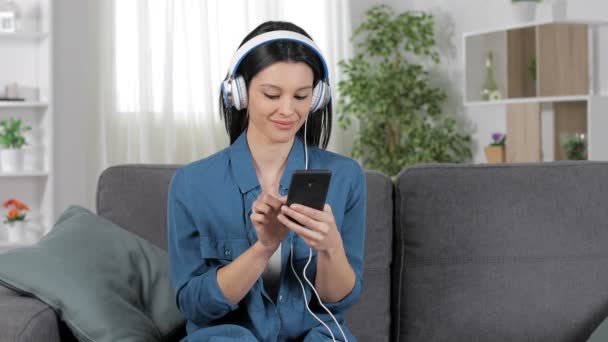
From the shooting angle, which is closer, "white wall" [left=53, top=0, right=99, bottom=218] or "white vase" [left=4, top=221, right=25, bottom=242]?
"white vase" [left=4, top=221, right=25, bottom=242]

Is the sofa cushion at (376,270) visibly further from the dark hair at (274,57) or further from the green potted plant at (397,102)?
the green potted plant at (397,102)

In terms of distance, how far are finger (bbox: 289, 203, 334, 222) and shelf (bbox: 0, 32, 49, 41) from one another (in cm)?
341

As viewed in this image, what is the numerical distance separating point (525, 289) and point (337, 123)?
3434 mm

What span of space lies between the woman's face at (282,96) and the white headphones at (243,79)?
0.02 metres

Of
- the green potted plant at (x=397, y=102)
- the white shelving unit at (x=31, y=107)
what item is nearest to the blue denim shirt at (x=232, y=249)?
the white shelving unit at (x=31, y=107)

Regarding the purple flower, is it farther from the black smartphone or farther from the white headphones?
the black smartphone

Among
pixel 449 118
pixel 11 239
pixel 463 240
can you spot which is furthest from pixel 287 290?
pixel 449 118

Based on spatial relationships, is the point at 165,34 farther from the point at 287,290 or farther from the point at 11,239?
the point at 287,290

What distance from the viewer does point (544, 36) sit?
158 inches

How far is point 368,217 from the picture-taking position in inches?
79.7

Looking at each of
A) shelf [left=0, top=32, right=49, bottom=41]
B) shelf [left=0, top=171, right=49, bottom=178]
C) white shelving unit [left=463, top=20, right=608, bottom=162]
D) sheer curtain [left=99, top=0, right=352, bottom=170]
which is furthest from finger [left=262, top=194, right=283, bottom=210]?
sheer curtain [left=99, top=0, right=352, bottom=170]

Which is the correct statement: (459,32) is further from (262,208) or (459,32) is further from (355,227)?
(262,208)

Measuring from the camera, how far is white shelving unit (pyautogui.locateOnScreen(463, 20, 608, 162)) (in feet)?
12.9

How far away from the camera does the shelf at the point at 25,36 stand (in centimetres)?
440
